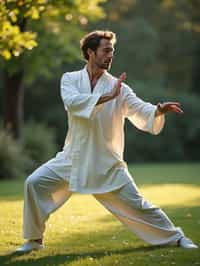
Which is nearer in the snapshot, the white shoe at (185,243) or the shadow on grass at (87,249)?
the shadow on grass at (87,249)

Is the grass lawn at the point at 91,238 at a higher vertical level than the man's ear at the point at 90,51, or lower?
lower

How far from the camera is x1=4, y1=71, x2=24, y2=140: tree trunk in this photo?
27453 mm

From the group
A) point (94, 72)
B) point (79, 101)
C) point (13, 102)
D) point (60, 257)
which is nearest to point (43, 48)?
point (13, 102)

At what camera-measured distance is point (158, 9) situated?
164 ft

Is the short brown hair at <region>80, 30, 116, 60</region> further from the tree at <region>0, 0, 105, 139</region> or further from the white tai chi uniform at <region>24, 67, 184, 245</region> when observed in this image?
the tree at <region>0, 0, 105, 139</region>

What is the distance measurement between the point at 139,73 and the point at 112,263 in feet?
131

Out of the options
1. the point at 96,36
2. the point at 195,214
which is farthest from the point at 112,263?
the point at 195,214

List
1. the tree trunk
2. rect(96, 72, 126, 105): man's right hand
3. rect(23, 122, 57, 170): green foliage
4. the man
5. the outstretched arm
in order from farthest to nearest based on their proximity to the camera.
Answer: rect(23, 122, 57, 170): green foliage, the tree trunk, the man, the outstretched arm, rect(96, 72, 126, 105): man's right hand

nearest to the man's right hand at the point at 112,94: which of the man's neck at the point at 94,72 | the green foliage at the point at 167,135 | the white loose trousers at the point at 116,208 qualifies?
the man's neck at the point at 94,72

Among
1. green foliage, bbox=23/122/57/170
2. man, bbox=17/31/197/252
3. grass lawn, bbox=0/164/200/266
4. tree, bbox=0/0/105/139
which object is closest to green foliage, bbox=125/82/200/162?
green foliage, bbox=23/122/57/170

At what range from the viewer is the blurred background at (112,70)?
2548cm

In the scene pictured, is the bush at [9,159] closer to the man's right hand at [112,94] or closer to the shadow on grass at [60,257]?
the shadow on grass at [60,257]

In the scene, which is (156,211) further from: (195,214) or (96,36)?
(195,214)

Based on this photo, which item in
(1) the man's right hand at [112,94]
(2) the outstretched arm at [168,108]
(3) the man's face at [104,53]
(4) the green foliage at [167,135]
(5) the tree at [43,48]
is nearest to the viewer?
(1) the man's right hand at [112,94]
